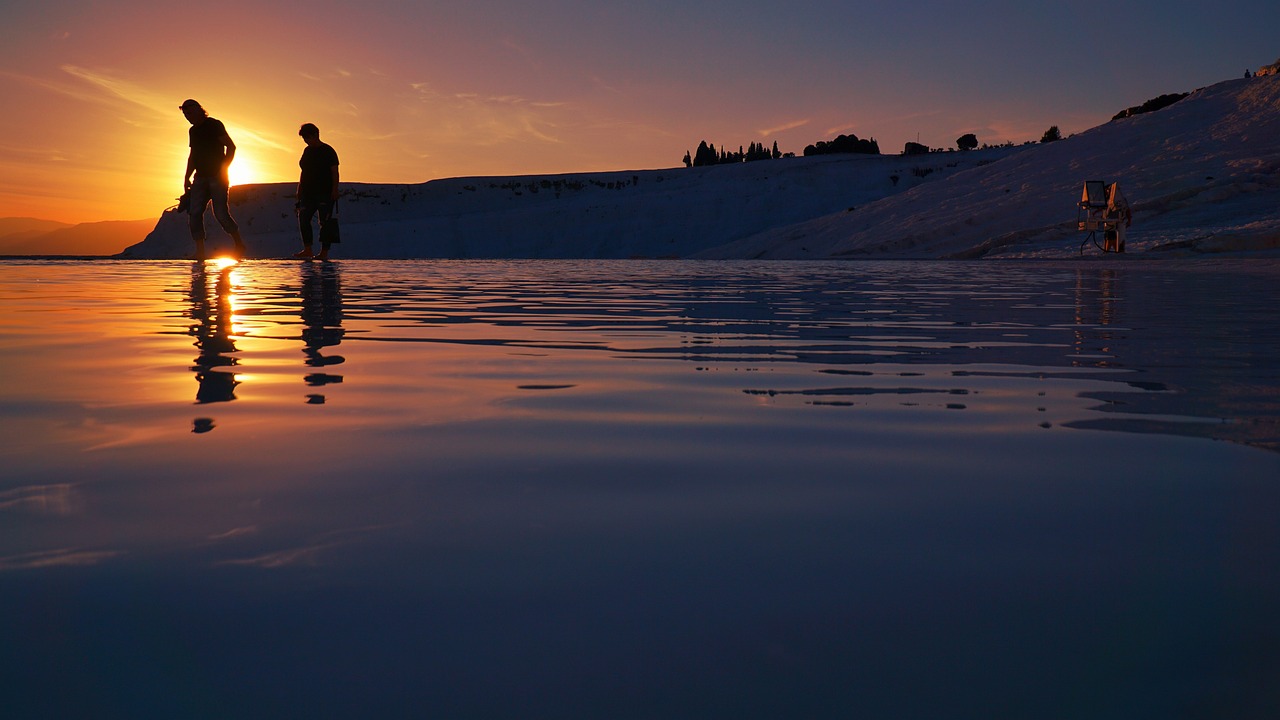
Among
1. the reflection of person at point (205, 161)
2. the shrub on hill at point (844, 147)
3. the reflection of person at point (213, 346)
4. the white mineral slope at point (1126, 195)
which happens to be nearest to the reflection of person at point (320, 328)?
the reflection of person at point (213, 346)

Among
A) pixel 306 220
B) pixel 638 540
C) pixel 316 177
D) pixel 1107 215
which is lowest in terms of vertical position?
pixel 638 540

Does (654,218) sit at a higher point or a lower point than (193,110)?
higher

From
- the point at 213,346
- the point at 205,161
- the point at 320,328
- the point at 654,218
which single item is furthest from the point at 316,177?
the point at 654,218

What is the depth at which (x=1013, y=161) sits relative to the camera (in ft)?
112

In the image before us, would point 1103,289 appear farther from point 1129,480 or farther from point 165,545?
point 165,545

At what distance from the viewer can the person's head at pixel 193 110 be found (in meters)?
13.9

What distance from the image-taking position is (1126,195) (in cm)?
2600

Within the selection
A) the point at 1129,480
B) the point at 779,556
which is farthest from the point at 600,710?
the point at 1129,480

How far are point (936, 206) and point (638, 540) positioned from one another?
1236 inches

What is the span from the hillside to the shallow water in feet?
64.7

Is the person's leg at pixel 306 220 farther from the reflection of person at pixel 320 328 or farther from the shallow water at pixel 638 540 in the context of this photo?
the shallow water at pixel 638 540

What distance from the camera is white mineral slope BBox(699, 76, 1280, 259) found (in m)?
Answer: 22.2

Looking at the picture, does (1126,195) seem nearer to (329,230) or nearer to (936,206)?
(936,206)

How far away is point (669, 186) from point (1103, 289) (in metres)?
62.4
